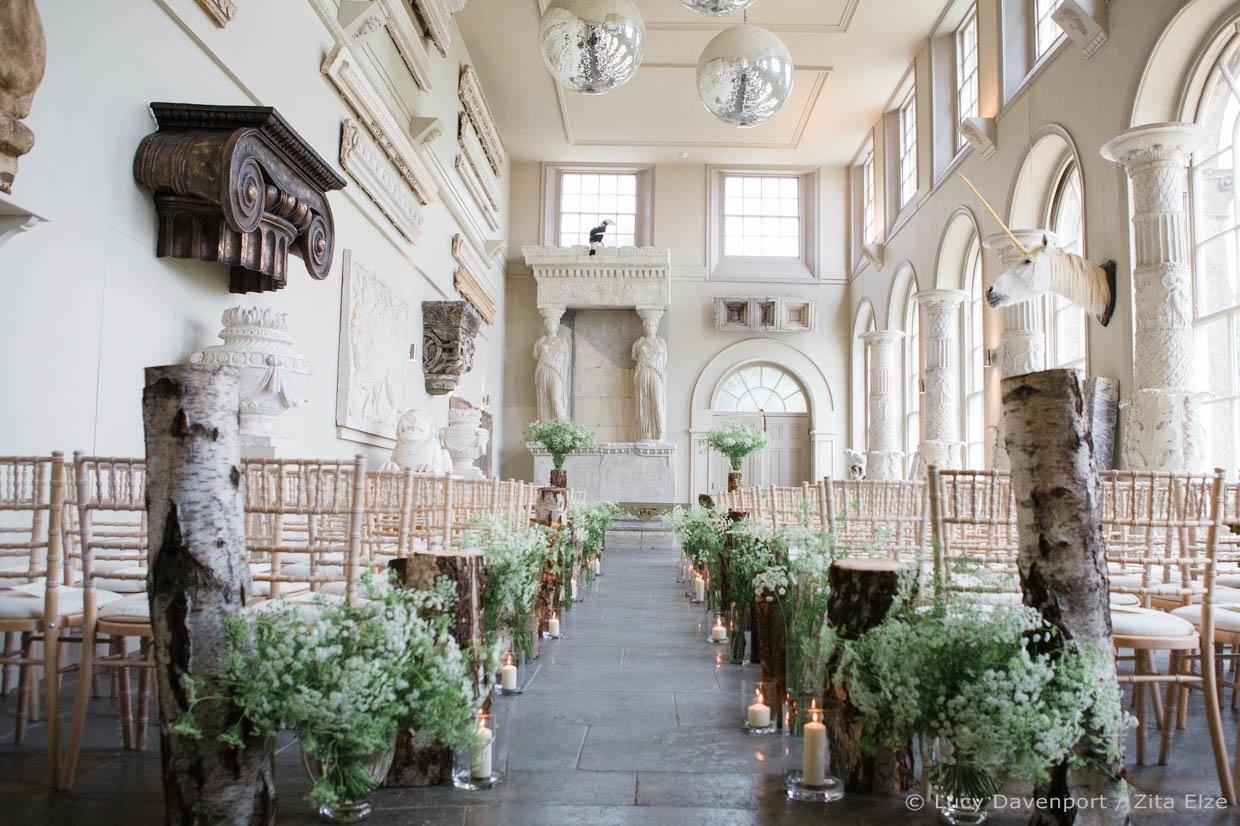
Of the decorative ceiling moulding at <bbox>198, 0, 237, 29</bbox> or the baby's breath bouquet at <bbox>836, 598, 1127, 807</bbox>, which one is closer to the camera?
the baby's breath bouquet at <bbox>836, 598, 1127, 807</bbox>

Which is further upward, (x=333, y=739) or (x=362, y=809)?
(x=333, y=739)

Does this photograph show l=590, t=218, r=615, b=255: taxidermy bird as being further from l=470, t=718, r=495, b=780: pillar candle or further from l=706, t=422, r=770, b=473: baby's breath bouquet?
l=470, t=718, r=495, b=780: pillar candle

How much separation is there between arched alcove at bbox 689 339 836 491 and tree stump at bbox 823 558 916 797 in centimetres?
1216

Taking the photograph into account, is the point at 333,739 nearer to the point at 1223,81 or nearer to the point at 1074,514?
the point at 1074,514

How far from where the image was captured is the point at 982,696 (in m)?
2.16

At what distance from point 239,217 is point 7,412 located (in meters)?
1.35

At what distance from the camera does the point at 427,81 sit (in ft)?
30.2

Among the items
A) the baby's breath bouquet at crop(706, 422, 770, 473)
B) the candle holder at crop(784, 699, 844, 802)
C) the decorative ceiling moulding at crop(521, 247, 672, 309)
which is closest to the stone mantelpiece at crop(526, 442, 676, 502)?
the baby's breath bouquet at crop(706, 422, 770, 473)

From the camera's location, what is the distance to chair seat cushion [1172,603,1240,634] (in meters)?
2.86

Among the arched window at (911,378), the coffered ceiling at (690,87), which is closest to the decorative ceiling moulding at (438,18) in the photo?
the coffered ceiling at (690,87)

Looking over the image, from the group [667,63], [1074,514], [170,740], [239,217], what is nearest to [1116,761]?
[1074,514]

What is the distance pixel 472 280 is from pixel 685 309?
451 cm

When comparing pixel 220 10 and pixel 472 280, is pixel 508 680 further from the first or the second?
pixel 472 280

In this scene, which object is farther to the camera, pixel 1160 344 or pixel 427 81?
pixel 427 81
